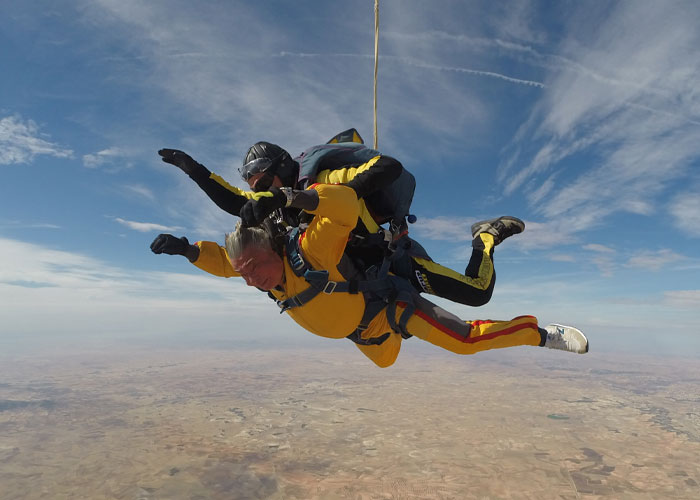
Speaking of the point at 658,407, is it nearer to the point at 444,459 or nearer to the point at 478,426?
the point at 478,426

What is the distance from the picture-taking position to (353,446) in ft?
443

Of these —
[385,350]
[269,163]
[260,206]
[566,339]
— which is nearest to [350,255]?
[269,163]

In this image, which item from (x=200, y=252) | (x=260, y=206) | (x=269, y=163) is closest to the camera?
(x=260, y=206)

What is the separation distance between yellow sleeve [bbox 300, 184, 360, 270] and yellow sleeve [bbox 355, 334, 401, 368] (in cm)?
123

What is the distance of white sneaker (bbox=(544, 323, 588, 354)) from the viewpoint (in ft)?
10.5

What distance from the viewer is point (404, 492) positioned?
11331 cm

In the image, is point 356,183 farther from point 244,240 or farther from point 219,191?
point 219,191

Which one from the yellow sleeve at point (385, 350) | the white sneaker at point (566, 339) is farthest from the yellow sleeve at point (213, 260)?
the white sneaker at point (566, 339)

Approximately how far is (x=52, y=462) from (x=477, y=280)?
7418 inches

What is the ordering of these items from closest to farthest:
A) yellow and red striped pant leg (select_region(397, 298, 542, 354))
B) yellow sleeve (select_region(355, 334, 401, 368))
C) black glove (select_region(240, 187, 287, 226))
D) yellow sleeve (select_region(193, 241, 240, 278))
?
black glove (select_region(240, 187, 287, 226)), yellow and red striped pant leg (select_region(397, 298, 542, 354)), yellow sleeve (select_region(193, 241, 240, 278)), yellow sleeve (select_region(355, 334, 401, 368))

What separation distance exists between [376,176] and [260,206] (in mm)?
802

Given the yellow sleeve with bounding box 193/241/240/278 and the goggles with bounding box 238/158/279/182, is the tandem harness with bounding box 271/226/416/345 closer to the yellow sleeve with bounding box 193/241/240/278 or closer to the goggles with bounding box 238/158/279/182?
the goggles with bounding box 238/158/279/182

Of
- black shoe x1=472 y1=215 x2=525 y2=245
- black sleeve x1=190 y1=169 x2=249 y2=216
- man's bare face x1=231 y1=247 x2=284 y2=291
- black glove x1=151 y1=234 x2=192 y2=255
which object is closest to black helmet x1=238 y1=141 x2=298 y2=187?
black sleeve x1=190 y1=169 x2=249 y2=216

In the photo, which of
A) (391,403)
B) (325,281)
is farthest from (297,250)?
(391,403)
